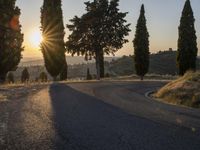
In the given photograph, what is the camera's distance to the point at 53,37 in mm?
53438

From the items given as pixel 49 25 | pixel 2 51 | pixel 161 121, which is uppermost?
pixel 49 25

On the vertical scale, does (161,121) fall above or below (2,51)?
below

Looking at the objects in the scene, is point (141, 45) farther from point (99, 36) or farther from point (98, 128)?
point (98, 128)

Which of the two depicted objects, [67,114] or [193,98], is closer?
[67,114]

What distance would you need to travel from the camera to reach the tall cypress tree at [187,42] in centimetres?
5706

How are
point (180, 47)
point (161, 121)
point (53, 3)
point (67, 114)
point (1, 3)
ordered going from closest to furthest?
point (161, 121) < point (67, 114) < point (1, 3) < point (53, 3) < point (180, 47)

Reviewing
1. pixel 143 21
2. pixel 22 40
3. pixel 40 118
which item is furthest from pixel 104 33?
pixel 40 118

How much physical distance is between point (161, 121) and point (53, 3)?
41.3 metres

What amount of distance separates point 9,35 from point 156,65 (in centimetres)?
12675

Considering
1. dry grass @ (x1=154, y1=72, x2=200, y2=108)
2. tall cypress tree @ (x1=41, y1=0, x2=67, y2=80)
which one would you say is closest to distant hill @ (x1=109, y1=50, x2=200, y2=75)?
tall cypress tree @ (x1=41, y1=0, x2=67, y2=80)

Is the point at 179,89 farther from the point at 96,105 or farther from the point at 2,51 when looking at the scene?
the point at 2,51

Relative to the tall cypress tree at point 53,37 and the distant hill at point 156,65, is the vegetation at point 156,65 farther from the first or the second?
the tall cypress tree at point 53,37

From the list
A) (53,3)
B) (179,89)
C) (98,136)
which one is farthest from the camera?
(53,3)

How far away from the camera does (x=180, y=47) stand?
2276 inches
